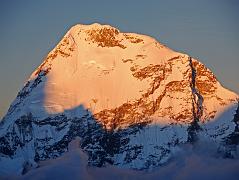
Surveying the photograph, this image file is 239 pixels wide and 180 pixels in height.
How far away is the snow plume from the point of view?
13688 centimetres

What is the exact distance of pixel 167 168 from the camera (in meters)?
140

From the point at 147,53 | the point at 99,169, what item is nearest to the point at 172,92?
the point at 147,53

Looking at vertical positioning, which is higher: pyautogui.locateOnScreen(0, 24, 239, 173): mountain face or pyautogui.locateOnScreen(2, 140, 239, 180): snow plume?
pyautogui.locateOnScreen(0, 24, 239, 173): mountain face

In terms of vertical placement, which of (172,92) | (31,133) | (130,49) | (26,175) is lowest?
(26,175)

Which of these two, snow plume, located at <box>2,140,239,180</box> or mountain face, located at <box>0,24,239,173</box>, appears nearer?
snow plume, located at <box>2,140,239,180</box>

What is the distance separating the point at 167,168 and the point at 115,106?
61.5ft

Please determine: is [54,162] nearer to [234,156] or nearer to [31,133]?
[31,133]

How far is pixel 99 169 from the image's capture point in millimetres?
145750

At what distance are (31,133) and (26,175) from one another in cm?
1248

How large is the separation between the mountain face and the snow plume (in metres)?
1.62

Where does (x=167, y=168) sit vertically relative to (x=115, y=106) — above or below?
below

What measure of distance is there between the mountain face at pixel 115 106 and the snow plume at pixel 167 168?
1.62 metres

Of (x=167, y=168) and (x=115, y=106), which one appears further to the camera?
(x=115, y=106)

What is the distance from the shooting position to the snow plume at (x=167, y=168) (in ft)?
449
